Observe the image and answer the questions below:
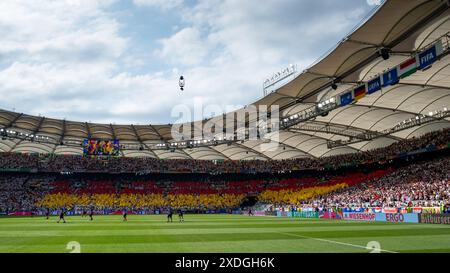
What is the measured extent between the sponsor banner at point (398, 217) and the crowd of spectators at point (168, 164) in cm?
2653

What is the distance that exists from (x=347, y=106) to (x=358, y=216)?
13689mm

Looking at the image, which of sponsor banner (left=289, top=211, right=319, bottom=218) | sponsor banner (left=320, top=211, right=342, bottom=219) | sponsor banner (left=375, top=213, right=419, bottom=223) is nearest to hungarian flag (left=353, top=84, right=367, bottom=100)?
sponsor banner (left=375, top=213, right=419, bottom=223)

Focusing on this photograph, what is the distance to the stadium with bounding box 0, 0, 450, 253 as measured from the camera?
21.2m

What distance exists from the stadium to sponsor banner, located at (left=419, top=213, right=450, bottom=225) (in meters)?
0.09

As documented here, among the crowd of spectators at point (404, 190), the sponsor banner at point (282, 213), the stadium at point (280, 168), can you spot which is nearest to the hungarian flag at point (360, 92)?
the stadium at point (280, 168)

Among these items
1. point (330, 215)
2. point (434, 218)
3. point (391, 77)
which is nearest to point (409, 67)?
point (391, 77)

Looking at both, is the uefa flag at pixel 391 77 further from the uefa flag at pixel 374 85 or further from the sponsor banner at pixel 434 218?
the sponsor banner at pixel 434 218

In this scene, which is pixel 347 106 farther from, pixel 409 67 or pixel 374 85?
pixel 409 67

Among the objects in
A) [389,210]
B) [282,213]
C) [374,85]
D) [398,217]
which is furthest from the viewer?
[282,213]

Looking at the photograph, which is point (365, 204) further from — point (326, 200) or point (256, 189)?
point (256, 189)

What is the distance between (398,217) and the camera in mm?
34375
